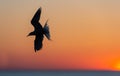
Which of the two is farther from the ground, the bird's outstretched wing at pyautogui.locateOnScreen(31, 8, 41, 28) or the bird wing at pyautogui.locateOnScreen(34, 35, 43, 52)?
the bird's outstretched wing at pyautogui.locateOnScreen(31, 8, 41, 28)

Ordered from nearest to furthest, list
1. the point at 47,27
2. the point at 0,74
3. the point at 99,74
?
the point at 47,27, the point at 99,74, the point at 0,74

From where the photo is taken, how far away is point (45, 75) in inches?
2734

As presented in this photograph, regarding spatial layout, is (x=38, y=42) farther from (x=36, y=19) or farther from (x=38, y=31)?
(x=36, y=19)

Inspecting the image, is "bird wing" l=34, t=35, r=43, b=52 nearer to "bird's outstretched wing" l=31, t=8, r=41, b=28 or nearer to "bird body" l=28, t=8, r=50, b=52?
"bird body" l=28, t=8, r=50, b=52

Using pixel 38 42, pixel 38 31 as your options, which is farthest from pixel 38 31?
pixel 38 42

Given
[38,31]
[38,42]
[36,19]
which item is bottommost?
[38,42]

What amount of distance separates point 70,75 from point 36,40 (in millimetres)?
48419

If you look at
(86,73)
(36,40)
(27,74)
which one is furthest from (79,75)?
(36,40)

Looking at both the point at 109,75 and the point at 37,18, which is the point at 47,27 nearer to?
the point at 37,18

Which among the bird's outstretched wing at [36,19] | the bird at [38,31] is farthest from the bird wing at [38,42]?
the bird's outstretched wing at [36,19]

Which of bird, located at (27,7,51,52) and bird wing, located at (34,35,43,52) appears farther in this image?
bird wing, located at (34,35,43,52)

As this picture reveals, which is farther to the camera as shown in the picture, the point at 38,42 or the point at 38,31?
the point at 38,42

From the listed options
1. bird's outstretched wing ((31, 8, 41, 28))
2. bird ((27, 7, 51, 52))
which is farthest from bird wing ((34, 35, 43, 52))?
bird's outstretched wing ((31, 8, 41, 28))

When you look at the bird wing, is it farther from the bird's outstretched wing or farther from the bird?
the bird's outstretched wing
